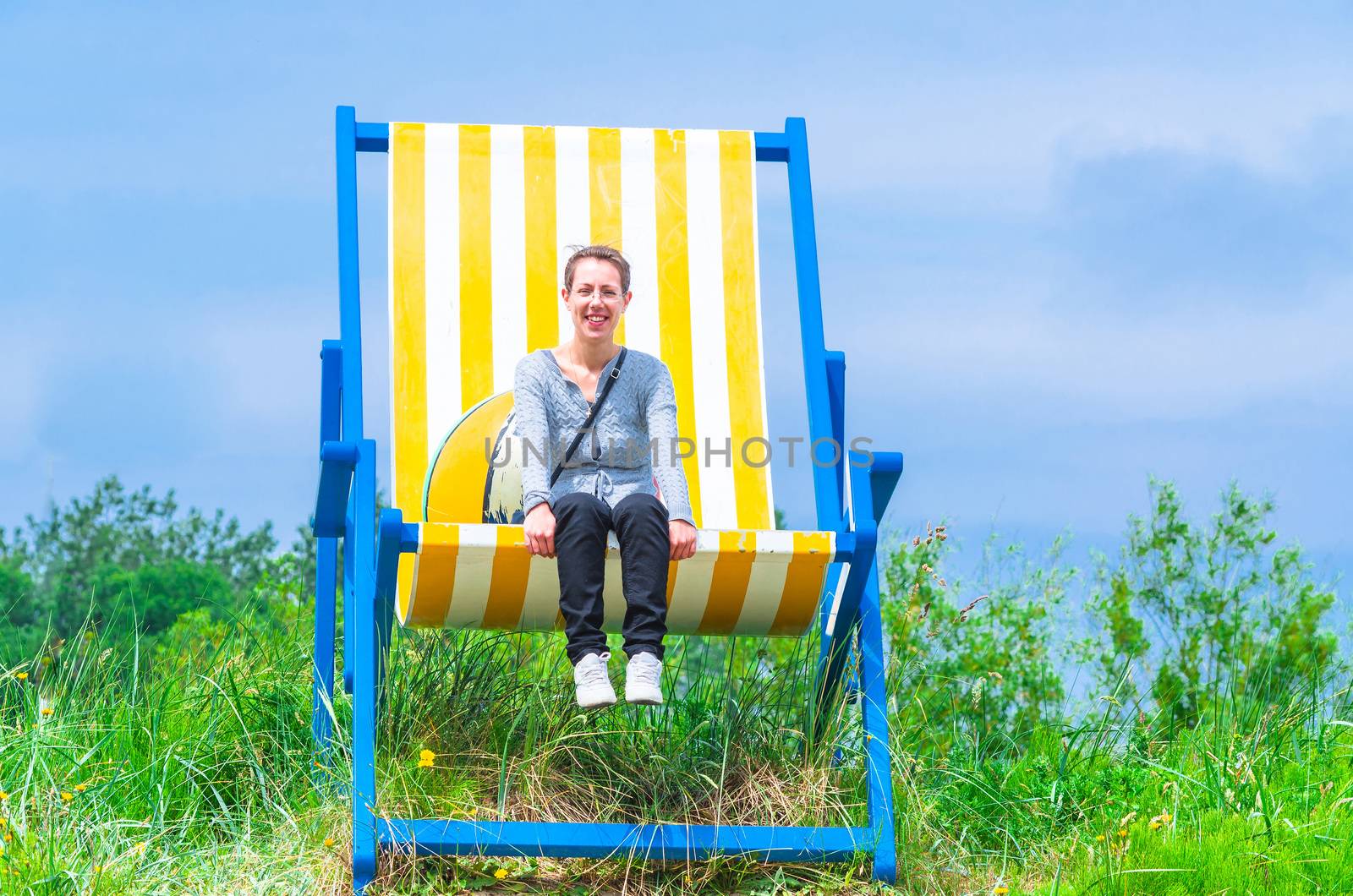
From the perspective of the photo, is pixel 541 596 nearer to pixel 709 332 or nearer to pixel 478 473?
pixel 478 473

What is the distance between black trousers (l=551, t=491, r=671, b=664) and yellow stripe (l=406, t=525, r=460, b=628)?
0.81ft

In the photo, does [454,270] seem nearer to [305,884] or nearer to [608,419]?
[608,419]

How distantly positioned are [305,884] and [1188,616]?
16.9 feet

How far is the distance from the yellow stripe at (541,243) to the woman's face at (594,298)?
58cm

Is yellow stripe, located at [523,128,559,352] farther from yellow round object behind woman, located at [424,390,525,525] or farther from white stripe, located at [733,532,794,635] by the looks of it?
white stripe, located at [733,532,794,635]

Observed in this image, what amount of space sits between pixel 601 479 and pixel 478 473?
50cm

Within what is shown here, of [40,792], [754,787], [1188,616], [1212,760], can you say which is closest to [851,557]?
[754,787]

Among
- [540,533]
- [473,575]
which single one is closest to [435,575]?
[473,575]

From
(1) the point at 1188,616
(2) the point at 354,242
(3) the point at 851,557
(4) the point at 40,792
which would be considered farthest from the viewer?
(1) the point at 1188,616

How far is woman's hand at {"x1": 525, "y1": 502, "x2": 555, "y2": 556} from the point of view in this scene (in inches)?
139

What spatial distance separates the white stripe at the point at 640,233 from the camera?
4.58 m

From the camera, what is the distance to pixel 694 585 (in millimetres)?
3756

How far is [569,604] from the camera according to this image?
354 cm

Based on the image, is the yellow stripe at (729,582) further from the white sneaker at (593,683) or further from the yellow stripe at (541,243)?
the yellow stripe at (541,243)
